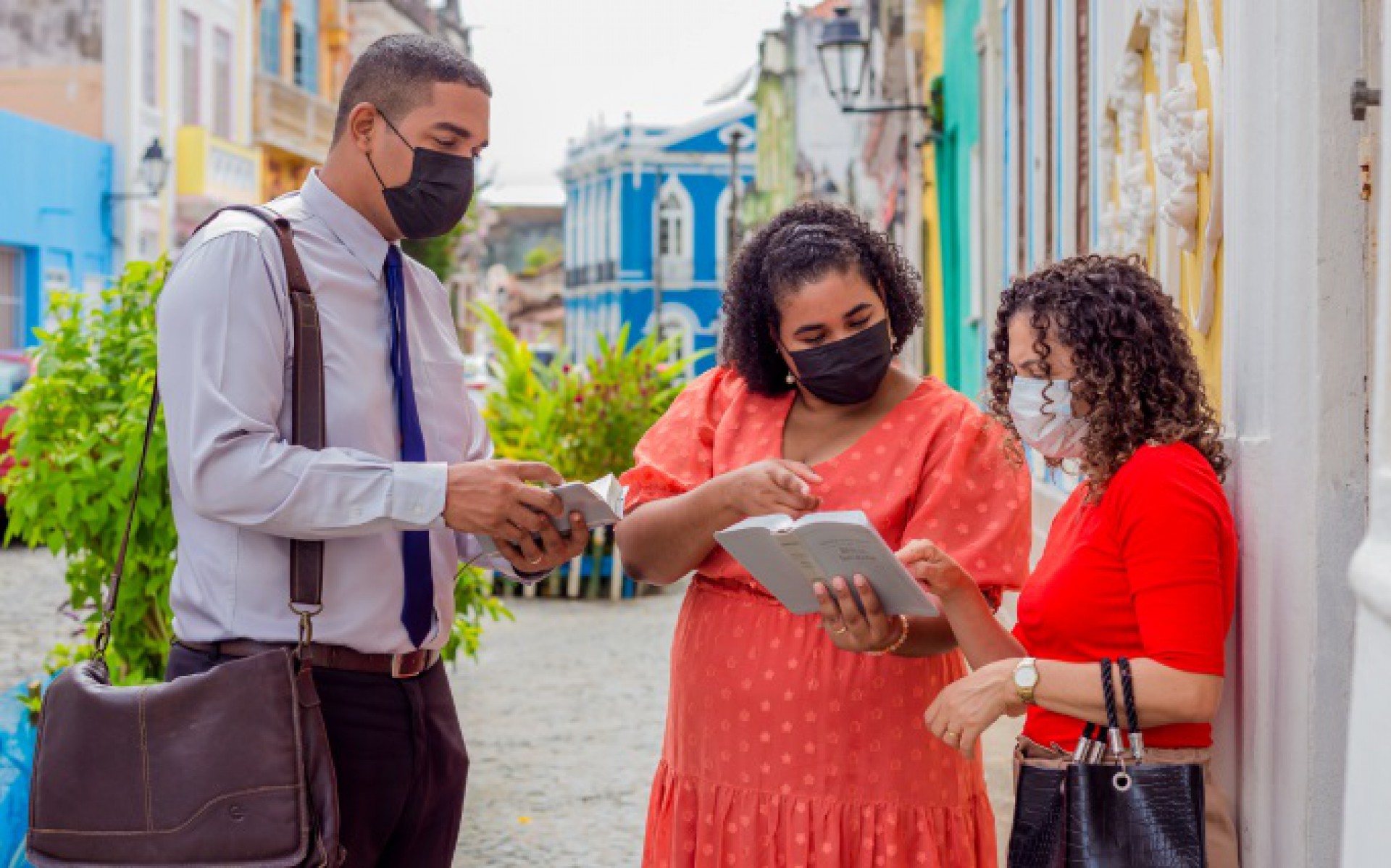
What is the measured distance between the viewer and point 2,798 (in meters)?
4.27

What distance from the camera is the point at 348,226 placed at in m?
2.98

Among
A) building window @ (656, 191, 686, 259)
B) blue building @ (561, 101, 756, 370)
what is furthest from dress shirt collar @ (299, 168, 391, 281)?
building window @ (656, 191, 686, 259)

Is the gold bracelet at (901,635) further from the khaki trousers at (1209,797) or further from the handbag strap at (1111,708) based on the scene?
the handbag strap at (1111,708)

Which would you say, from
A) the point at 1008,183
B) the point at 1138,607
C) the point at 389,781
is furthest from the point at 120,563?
the point at 1008,183

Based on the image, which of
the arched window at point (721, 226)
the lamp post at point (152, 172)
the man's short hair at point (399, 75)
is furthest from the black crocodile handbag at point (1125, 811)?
the arched window at point (721, 226)

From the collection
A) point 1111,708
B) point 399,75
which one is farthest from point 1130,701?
point 399,75

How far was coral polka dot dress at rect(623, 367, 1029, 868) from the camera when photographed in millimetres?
2951

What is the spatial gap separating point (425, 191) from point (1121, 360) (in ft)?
4.05

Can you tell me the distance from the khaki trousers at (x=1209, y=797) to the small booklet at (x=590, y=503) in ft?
2.63

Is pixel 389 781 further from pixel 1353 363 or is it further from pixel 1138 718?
pixel 1353 363

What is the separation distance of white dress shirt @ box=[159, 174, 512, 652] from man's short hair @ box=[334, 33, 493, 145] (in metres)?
0.19

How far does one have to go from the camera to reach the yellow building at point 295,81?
2962cm

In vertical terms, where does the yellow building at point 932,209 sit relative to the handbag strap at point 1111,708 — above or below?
above

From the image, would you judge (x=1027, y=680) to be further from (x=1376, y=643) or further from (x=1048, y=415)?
(x=1376, y=643)
